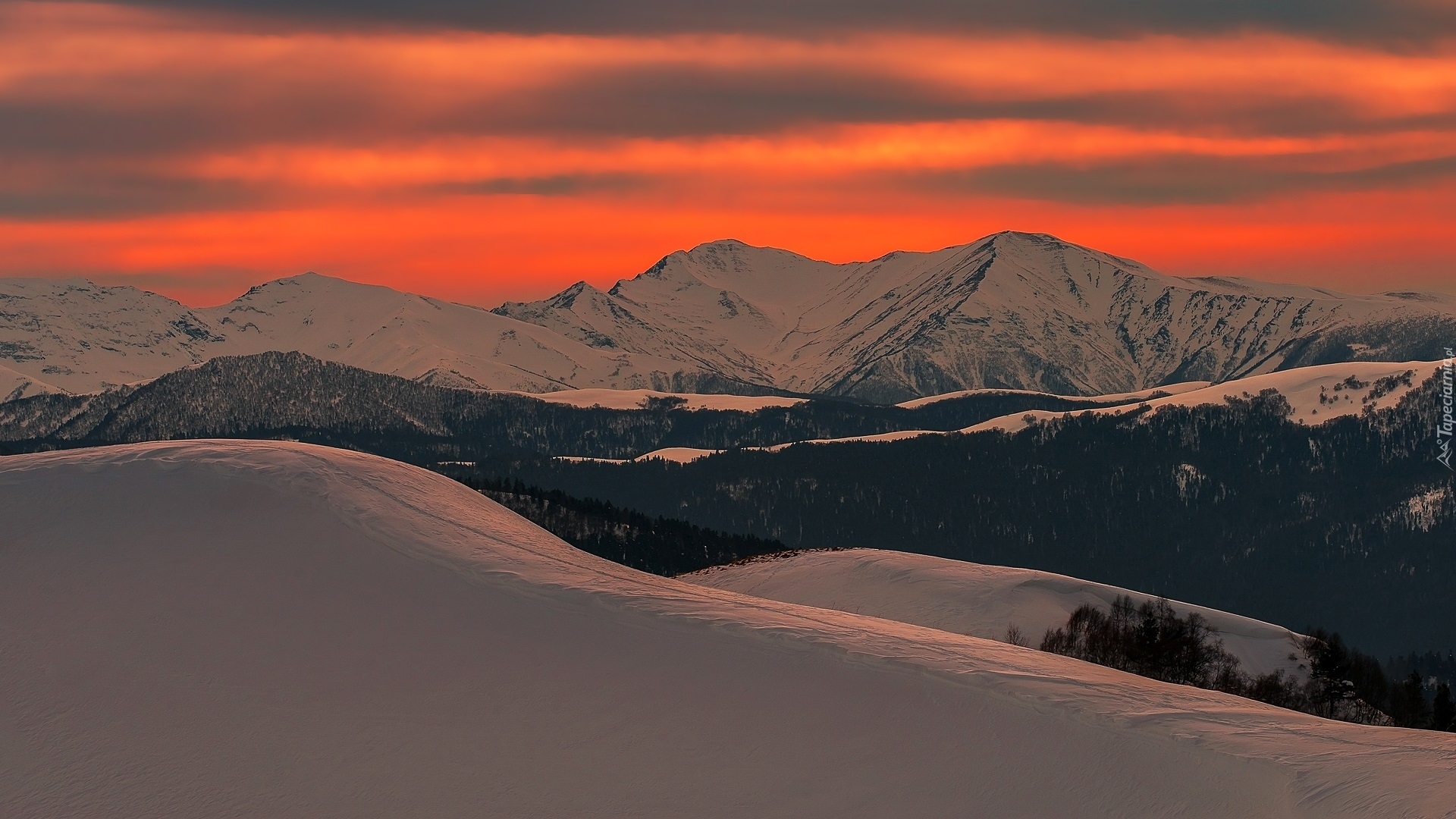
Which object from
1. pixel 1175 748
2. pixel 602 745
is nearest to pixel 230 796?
pixel 602 745

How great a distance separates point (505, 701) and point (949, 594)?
106740 millimetres

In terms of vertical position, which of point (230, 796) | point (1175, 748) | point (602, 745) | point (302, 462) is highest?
point (302, 462)

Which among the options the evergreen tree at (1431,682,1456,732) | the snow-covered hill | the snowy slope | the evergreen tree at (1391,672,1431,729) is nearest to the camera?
the snow-covered hill

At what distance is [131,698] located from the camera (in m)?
49.2

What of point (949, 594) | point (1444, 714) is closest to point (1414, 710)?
point (1444, 714)

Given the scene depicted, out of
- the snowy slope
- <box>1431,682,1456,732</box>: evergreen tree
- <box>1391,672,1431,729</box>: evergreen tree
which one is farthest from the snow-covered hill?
the snowy slope

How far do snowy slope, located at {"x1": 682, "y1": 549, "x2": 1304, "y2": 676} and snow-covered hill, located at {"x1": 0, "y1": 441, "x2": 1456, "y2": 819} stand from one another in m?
85.4

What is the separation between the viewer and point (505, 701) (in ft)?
167

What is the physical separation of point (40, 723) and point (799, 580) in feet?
399

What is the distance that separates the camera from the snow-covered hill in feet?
148

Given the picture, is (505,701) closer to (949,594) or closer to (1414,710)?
(949,594)

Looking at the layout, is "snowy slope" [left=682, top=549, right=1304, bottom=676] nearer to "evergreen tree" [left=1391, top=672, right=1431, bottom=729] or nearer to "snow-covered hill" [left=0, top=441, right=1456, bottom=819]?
"evergreen tree" [left=1391, top=672, right=1431, bottom=729]

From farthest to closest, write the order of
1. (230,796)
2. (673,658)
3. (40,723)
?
(673,658)
(40,723)
(230,796)

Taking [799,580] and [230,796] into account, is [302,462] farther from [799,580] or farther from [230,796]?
[799,580]
